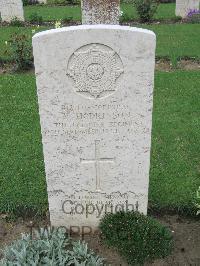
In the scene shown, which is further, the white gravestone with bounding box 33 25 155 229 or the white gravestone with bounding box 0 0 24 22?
the white gravestone with bounding box 0 0 24 22

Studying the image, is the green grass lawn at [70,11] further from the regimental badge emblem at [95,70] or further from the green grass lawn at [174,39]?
the regimental badge emblem at [95,70]

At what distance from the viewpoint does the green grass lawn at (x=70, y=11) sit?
15.4 m

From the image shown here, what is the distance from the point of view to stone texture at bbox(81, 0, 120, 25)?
10102 millimetres

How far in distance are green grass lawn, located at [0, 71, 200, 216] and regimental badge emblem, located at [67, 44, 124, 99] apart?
74.4 inches

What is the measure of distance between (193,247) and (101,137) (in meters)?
1.63

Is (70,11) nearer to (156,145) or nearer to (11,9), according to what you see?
(11,9)

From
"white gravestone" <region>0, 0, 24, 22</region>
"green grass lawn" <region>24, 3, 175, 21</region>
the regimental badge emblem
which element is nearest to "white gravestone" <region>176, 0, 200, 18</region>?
"green grass lawn" <region>24, 3, 175, 21</region>

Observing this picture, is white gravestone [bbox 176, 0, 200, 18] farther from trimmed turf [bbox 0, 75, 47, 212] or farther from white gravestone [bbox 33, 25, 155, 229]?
white gravestone [bbox 33, 25, 155, 229]

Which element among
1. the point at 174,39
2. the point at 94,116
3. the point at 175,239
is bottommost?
the point at 175,239

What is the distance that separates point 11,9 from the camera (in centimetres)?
1437

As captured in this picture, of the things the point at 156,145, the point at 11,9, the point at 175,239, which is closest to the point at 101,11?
the point at 156,145

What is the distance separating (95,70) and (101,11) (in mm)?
6736

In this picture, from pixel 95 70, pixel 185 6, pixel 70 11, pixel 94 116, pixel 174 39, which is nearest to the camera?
pixel 95 70

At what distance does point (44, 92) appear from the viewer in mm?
4043
